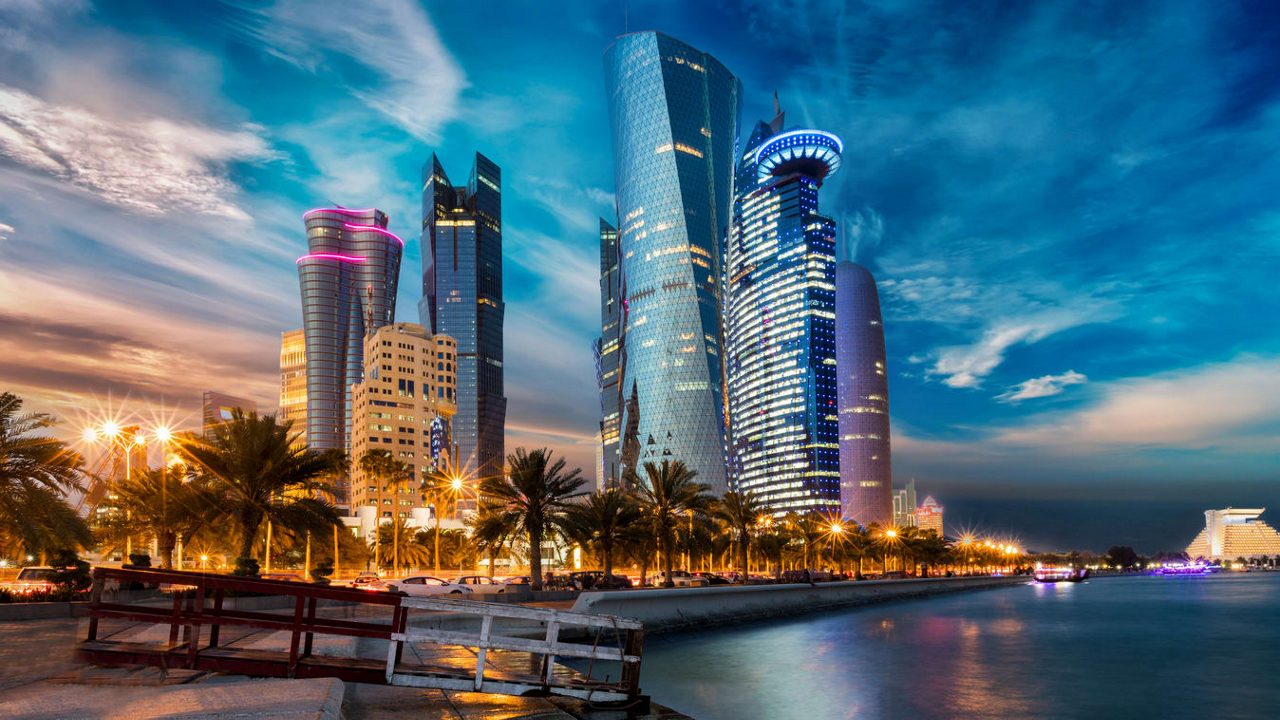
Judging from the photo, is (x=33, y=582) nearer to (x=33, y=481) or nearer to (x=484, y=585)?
(x=33, y=481)

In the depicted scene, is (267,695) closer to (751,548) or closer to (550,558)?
(751,548)

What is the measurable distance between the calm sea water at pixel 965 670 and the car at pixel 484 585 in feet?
29.5

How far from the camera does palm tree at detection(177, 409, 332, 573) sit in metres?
38.6

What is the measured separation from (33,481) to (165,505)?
60.4ft

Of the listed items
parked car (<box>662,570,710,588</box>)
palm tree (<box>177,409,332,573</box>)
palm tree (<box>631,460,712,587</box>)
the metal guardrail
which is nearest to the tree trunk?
palm tree (<box>631,460,712,587</box>)

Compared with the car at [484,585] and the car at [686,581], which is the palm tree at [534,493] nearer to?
the car at [484,585]

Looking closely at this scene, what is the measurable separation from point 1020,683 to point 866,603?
58761 millimetres

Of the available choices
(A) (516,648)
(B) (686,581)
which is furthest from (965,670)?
(B) (686,581)

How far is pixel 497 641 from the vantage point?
41.9ft

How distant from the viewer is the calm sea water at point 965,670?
27.7 metres

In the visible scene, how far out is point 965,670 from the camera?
120ft

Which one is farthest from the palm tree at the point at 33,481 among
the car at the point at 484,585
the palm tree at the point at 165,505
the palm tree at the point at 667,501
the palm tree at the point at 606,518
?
the palm tree at the point at 667,501

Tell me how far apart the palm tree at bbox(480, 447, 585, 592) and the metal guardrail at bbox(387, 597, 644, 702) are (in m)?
35.4

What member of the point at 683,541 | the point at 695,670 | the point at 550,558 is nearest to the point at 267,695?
the point at 695,670
